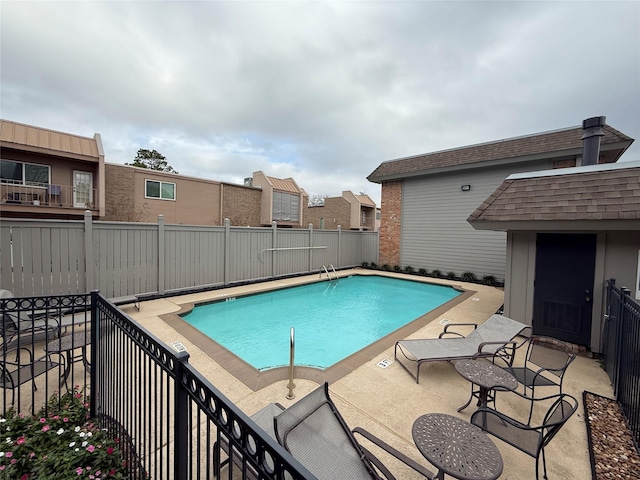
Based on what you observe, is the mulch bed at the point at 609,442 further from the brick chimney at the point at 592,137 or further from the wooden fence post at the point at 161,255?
the wooden fence post at the point at 161,255

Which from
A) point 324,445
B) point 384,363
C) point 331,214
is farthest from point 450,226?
point 331,214

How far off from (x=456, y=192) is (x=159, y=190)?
55.5 feet

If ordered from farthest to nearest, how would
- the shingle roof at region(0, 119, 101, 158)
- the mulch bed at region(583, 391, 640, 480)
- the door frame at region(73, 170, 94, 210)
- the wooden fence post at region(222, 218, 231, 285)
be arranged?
1. the door frame at region(73, 170, 94, 210)
2. the shingle roof at region(0, 119, 101, 158)
3. the wooden fence post at region(222, 218, 231, 285)
4. the mulch bed at region(583, 391, 640, 480)

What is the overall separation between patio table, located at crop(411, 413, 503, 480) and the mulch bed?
1.30 m

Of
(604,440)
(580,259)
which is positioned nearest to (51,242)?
(604,440)

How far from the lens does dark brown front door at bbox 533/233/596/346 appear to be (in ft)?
16.8

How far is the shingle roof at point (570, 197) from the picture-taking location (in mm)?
4684

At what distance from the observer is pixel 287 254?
39.9ft

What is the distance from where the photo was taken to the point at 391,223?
14953mm

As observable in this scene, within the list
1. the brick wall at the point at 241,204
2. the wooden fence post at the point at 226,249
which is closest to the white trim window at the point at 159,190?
A: the brick wall at the point at 241,204

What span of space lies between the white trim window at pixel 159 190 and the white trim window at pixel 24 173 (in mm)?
4239

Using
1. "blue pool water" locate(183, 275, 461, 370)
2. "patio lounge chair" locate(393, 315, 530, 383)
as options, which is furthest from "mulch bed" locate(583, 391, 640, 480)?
"blue pool water" locate(183, 275, 461, 370)

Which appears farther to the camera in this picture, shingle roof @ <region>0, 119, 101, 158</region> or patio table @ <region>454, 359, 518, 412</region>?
shingle roof @ <region>0, 119, 101, 158</region>

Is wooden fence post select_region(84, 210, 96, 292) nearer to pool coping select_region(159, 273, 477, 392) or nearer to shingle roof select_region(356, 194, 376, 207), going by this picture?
pool coping select_region(159, 273, 477, 392)
